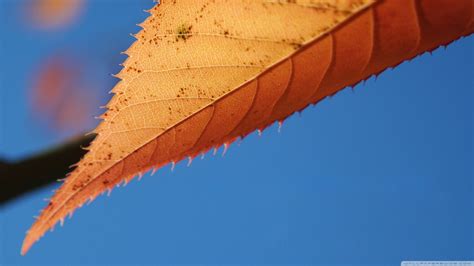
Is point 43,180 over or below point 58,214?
over

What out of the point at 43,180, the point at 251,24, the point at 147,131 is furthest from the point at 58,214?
the point at 43,180

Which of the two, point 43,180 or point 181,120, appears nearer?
point 181,120

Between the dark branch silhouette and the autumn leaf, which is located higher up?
the dark branch silhouette

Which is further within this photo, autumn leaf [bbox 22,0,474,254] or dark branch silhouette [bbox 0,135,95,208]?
dark branch silhouette [bbox 0,135,95,208]

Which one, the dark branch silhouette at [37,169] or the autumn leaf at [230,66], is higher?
the dark branch silhouette at [37,169]

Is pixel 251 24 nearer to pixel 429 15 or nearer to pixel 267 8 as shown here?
pixel 267 8
